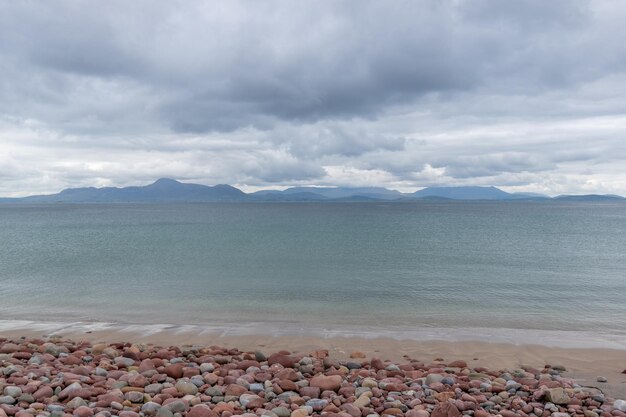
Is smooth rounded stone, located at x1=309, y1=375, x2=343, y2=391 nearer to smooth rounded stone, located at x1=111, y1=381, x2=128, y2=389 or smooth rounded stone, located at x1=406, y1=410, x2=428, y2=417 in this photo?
smooth rounded stone, located at x1=406, y1=410, x2=428, y2=417

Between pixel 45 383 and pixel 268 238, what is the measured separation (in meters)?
52.2

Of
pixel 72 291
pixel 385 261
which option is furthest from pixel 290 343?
pixel 385 261

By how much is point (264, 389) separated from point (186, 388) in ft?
4.90

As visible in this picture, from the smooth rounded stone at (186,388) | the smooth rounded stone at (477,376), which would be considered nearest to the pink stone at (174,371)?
the smooth rounded stone at (186,388)

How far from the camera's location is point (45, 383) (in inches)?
354

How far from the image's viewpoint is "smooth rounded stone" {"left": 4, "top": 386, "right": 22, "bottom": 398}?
8.30m

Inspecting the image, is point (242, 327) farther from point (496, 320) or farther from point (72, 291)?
point (72, 291)

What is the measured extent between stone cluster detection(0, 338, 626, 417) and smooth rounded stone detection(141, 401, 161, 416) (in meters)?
0.02

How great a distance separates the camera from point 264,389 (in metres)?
9.19

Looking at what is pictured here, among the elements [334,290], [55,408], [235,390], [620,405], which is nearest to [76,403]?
[55,408]

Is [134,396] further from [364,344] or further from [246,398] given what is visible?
[364,344]

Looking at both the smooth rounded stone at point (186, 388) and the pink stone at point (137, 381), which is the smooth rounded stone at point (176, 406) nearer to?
the smooth rounded stone at point (186, 388)

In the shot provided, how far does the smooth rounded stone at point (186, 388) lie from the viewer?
8906 millimetres

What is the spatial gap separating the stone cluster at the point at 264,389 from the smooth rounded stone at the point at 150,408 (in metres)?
0.02
